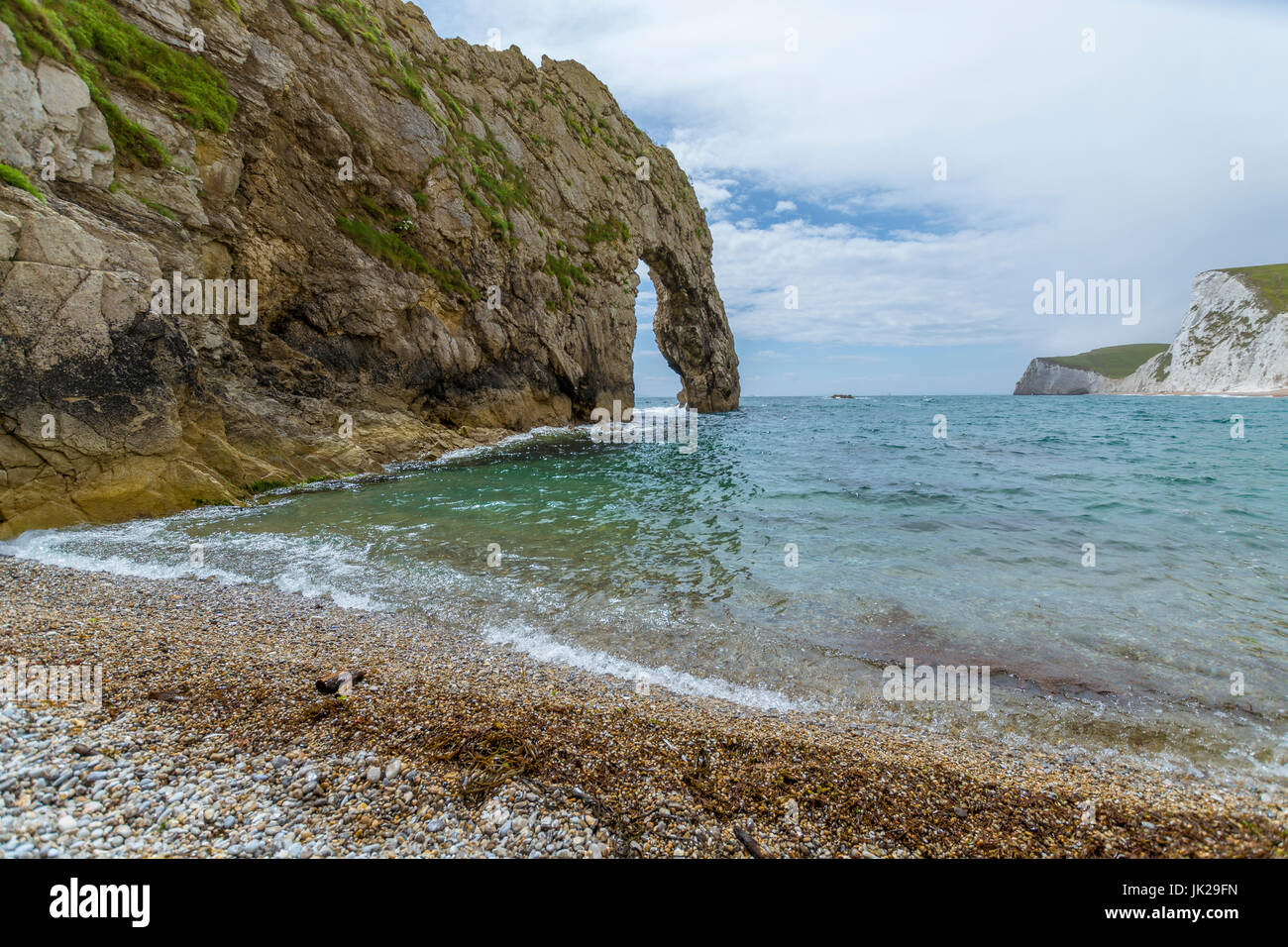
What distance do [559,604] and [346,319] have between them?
73.5 ft

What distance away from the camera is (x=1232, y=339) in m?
109

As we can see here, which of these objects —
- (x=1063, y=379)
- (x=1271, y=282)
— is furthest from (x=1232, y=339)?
(x=1063, y=379)

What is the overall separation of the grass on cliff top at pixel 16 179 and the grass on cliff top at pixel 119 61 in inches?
161

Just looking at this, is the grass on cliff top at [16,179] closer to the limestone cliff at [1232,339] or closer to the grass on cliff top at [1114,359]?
the limestone cliff at [1232,339]

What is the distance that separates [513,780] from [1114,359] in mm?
251713

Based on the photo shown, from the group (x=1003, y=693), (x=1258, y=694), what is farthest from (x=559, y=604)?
(x=1258, y=694)

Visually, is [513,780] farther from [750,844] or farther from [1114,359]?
[1114,359]

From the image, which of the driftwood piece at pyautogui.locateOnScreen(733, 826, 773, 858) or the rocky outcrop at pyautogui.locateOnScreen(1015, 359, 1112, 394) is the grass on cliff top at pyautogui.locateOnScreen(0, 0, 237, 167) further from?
the rocky outcrop at pyautogui.locateOnScreen(1015, 359, 1112, 394)

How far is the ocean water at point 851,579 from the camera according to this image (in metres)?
6.06

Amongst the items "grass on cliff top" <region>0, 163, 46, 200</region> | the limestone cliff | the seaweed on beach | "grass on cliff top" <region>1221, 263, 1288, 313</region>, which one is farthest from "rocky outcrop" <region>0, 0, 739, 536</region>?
"grass on cliff top" <region>1221, 263, 1288, 313</region>

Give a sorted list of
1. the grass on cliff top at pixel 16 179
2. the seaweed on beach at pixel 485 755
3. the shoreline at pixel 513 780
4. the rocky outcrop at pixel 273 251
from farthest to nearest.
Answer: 1. the rocky outcrop at pixel 273 251
2. the grass on cliff top at pixel 16 179
3. the seaweed on beach at pixel 485 755
4. the shoreline at pixel 513 780

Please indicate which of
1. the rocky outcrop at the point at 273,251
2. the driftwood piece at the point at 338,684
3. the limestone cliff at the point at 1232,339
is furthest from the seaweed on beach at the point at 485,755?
the limestone cliff at the point at 1232,339
